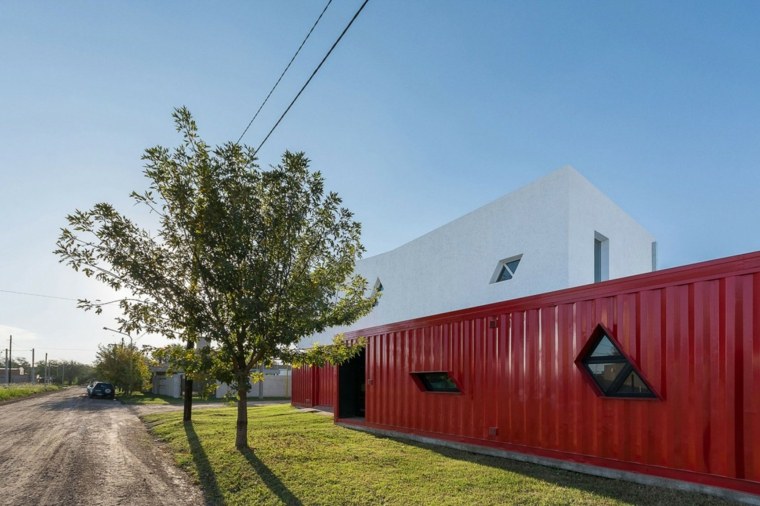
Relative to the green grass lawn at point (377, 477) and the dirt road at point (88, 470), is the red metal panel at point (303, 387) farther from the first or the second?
the green grass lawn at point (377, 477)

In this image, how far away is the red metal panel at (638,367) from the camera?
20.1ft

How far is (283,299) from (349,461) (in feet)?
10.8

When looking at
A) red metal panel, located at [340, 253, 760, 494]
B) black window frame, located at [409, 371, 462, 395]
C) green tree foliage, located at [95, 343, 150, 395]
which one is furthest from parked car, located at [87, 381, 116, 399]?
red metal panel, located at [340, 253, 760, 494]

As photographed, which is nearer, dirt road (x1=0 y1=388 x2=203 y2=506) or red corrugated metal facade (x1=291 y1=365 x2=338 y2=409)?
dirt road (x1=0 y1=388 x2=203 y2=506)

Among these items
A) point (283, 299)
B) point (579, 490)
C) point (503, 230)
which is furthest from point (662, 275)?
point (503, 230)

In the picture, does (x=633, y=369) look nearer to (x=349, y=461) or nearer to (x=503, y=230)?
(x=349, y=461)

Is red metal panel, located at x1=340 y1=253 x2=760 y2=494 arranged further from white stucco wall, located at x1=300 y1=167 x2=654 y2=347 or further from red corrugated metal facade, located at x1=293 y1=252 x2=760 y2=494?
white stucco wall, located at x1=300 y1=167 x2=654 y2=347

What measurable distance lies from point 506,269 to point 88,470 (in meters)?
13.6

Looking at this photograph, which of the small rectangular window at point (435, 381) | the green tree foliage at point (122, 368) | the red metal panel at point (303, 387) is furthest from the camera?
the green tree foliage at point (122, 368)

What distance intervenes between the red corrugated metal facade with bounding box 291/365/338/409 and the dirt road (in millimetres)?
8119

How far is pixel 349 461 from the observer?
9.09 m

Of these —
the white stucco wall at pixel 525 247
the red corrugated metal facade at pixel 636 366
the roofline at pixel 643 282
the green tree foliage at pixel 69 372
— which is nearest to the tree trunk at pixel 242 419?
the red corrugated metal facade at pixel 636 366

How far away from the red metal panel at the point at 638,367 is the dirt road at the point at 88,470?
539 centimetres

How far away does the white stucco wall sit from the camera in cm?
1566
